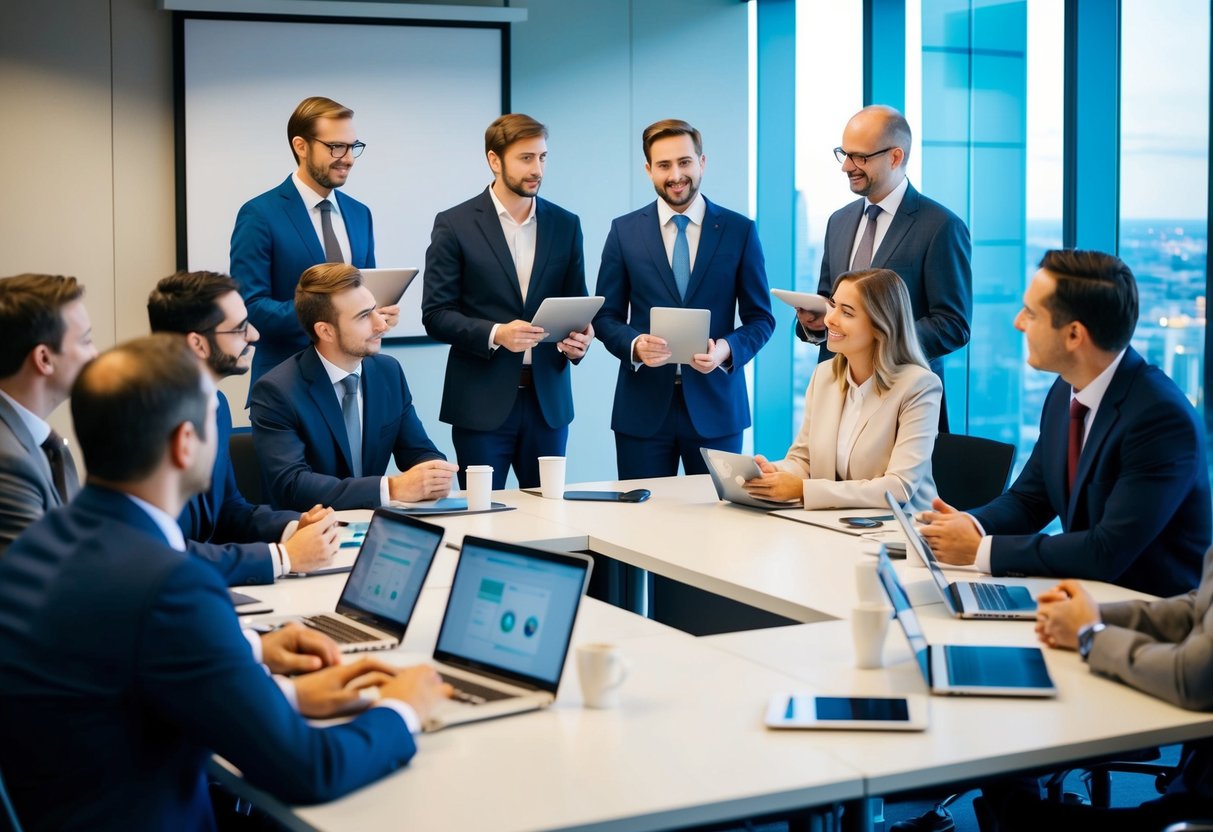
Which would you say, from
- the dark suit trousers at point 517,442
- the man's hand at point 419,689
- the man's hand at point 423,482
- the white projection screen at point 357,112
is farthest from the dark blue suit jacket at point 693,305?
the man's hand at point 419,689

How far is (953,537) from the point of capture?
3.11 meters

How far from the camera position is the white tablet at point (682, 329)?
15.4 ft

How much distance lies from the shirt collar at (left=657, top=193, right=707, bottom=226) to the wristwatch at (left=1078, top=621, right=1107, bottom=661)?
10.0 ft

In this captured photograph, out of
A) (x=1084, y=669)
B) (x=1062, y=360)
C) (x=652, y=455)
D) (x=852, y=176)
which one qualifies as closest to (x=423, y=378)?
(x=652, y=455)

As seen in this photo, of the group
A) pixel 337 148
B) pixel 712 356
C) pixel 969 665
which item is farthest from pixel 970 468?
pixel 337 148

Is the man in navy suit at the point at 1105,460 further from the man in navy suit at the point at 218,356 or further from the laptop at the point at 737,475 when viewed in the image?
the man in navy suit at the point at 218,356

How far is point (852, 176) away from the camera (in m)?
4.88

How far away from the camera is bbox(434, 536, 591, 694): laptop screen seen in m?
2.18

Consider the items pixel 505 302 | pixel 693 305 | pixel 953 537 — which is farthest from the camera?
pixel 693 305

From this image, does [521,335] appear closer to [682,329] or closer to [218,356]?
[682,329]

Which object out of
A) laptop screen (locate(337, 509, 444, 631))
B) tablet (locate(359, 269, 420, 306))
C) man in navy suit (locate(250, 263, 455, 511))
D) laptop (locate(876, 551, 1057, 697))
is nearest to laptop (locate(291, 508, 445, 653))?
laptop screen (locate(337, 509, 444, 631))

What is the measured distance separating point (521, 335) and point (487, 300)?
18.0 inches

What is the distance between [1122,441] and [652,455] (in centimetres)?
236

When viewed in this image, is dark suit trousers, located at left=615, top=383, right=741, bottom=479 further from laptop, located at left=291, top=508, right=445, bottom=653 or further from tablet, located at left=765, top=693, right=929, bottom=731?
tablet, located at left=765, top=693, right=929, bottom=731
